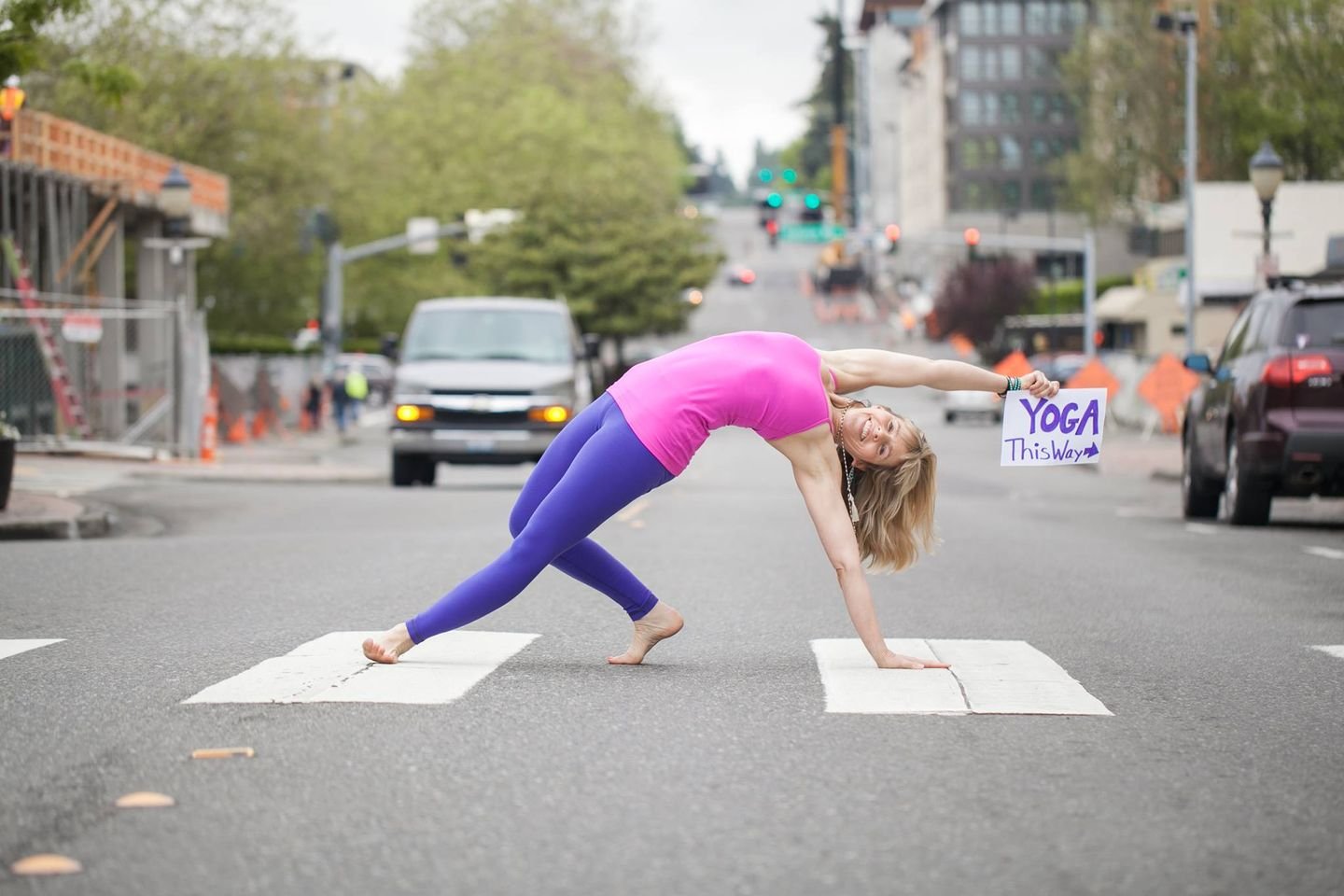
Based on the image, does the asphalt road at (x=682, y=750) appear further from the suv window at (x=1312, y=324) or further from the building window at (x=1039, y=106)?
the building window at (x=1039, y=106)

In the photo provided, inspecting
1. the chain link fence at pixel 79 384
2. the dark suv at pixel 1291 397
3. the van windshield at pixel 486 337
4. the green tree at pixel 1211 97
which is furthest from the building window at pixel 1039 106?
the dark suv at pixel 1291 397

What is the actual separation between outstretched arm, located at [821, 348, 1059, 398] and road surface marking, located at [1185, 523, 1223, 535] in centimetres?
1004

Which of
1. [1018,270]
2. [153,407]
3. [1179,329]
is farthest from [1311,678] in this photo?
[1018,270]

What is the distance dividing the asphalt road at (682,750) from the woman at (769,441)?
0.46 metres

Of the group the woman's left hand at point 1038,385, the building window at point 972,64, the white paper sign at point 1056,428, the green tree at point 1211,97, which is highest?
the building window at point 972,64

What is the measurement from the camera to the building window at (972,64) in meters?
132

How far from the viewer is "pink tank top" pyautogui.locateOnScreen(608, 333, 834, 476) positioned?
23.7 feet

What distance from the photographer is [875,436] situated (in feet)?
24.2

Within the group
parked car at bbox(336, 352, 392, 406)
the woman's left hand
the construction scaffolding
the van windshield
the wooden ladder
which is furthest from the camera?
parked car at bbox(336, 352, 392, 406)

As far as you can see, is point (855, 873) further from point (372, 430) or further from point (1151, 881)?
point (372, 430)

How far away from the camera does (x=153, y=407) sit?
3225cm

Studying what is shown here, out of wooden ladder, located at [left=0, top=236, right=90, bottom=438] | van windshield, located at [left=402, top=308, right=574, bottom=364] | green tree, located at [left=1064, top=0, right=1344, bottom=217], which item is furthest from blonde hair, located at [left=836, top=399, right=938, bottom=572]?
green tree, located at [left=1064, top=0, right=1344, bottom=217]

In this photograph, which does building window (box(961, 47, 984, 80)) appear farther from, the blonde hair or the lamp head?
the blonde hair

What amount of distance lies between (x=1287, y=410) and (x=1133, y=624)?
22.6 feet
